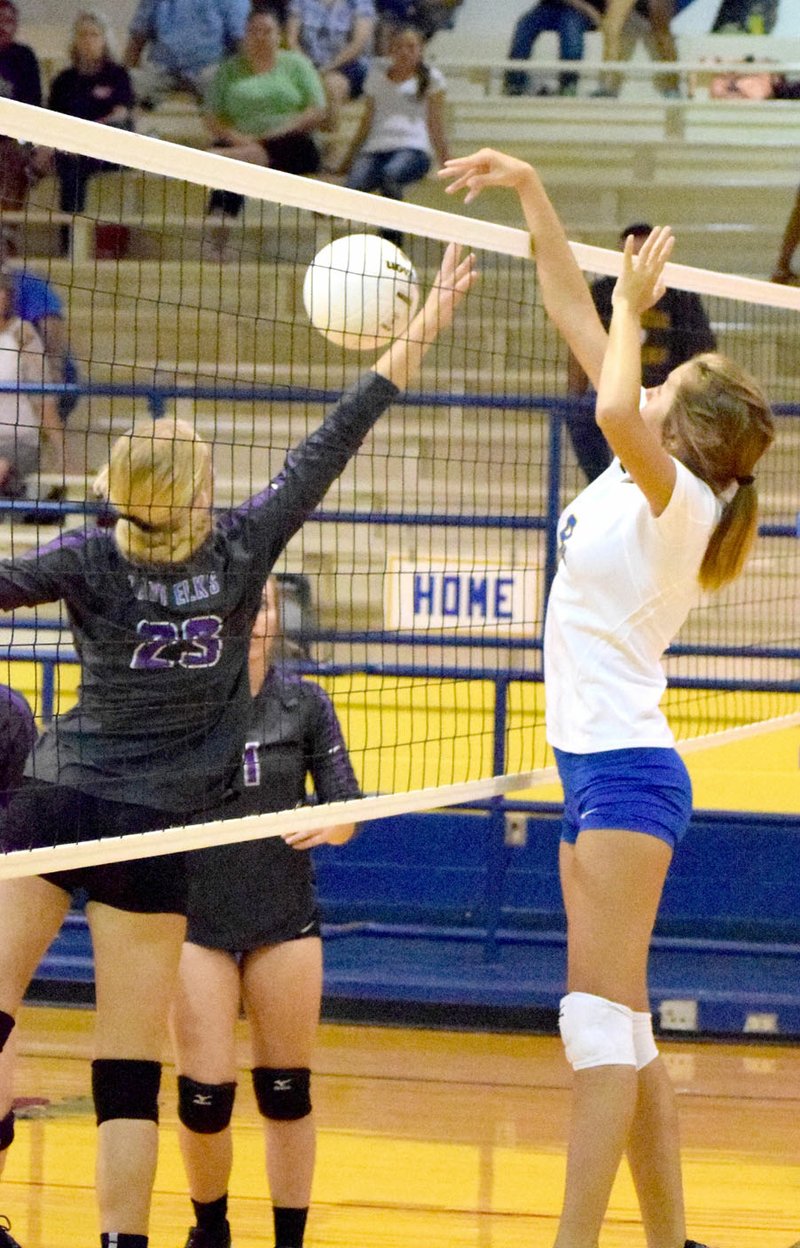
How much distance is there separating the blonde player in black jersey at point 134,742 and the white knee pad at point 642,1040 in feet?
2.88

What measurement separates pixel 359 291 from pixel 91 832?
1.26 meters

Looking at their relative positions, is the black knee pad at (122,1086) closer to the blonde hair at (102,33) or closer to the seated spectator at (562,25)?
the blonde hair at (102,33)

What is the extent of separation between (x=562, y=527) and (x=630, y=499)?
20 cm

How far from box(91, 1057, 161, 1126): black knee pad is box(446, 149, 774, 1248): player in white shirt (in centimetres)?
77

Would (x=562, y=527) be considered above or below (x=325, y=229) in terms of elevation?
below

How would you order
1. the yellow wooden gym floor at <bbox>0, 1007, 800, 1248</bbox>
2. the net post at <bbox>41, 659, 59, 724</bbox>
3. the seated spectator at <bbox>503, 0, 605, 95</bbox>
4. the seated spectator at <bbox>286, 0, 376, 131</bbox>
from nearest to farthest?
the yellow wooden gym floor at <bbox>0, 1007, 800, 1248</bbox>
the net post at <bbox>41, 659, 59, 724</bbox>
the seated spectator at <bbox>286, 0, 376, 131</bbox>
the seated spectator at <bbox>503, 0, 605, 95</bbox>

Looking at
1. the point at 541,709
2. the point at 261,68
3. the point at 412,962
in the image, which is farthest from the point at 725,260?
the point at 412,962

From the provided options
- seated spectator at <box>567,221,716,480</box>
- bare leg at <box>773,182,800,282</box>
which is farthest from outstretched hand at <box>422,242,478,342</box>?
bare leg at <box>773,182,800,282</box>

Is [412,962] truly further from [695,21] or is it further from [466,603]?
[695,21]

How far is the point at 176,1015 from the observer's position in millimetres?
3529

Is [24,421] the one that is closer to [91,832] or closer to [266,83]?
[266,83]

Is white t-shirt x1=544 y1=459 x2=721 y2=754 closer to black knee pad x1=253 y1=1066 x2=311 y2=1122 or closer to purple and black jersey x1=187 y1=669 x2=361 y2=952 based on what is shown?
purple and black jersey x1=187 y1=669 x2=361 y2=952

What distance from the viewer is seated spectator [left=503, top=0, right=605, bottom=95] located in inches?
432

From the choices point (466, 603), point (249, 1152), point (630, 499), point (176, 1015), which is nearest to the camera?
point (630, 499)
